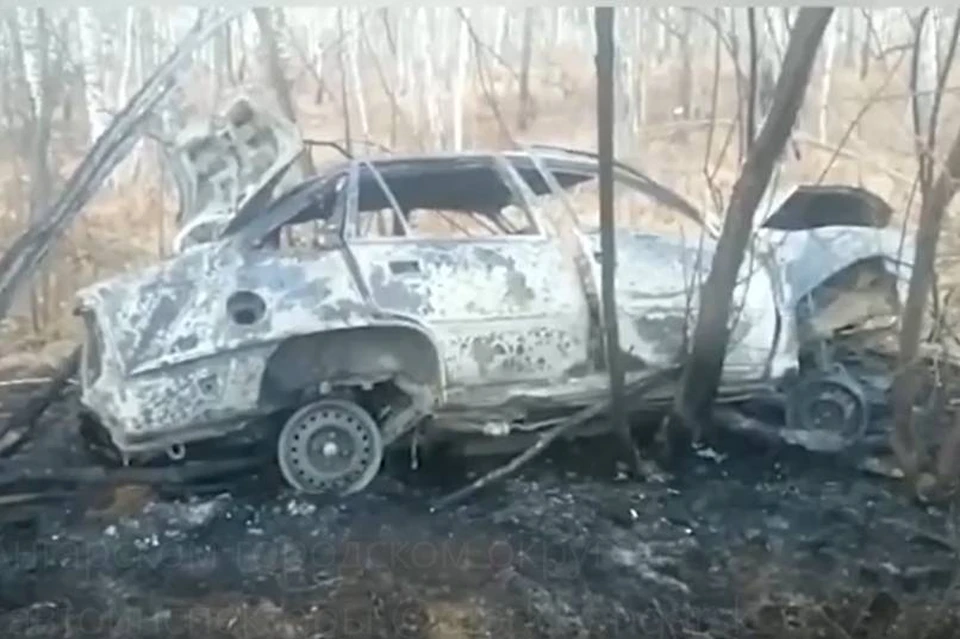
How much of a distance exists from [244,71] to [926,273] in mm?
910

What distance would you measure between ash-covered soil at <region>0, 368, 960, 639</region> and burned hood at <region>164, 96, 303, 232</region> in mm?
310

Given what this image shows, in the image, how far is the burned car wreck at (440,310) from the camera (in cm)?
179

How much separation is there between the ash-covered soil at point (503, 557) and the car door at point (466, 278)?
0.13 m

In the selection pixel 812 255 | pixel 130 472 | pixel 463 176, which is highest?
pixel 463 176

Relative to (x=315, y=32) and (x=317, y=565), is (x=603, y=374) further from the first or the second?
(x=315, y=32)

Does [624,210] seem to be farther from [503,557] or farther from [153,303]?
[153,303]

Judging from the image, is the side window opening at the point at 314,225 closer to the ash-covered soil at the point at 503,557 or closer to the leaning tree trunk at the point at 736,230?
the ash-covered soil at the point at 503,557

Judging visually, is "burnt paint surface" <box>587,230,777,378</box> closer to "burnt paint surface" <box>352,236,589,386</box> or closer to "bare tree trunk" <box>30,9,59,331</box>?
"burnt paint surface" <box>352,236,589,386</box>

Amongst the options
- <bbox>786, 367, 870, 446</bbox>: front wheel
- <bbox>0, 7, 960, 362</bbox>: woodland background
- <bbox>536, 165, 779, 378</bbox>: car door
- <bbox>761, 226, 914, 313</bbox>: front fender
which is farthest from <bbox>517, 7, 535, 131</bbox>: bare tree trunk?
<bbox>786, 367, 870, 446</bbox>: front wheel

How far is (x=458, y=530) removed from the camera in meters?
1.81

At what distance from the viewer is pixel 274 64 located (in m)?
1.79

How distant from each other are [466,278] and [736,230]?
0.35 m

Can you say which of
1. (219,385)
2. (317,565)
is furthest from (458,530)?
(219,385)

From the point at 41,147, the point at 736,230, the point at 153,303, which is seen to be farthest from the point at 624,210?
the point at 41,147
